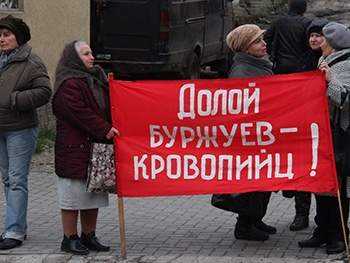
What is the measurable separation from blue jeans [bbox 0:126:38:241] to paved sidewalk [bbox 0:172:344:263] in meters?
0.19

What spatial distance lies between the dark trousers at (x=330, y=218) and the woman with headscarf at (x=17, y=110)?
2.29 meters

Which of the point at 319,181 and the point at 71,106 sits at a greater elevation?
the point at 71,106

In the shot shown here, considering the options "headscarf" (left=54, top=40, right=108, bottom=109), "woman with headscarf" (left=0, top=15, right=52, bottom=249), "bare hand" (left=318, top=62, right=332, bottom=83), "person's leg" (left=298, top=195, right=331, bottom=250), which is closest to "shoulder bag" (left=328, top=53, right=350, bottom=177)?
"bare hand" (left=318, top=62, right=332, bottom=83)

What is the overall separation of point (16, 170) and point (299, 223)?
241cm

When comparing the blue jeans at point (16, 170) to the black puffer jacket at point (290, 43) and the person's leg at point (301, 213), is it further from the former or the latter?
the black puffer jacket at point (290, 43)

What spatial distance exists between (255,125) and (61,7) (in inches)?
268

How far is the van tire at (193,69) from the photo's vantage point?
48.1ft

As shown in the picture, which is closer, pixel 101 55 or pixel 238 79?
pixel 238 79

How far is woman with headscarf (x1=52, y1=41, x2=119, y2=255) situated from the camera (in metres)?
7.02

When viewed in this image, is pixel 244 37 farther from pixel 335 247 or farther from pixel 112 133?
pixel 335 247

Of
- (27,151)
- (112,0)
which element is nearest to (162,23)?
(112,0)

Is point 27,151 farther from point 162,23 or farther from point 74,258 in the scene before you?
point 162,23

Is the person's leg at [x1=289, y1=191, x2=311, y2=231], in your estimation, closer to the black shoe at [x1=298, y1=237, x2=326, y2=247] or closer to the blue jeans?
the black shoe at [x1=298, y1=237, x2=326, y2=247]

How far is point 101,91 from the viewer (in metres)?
7.18
